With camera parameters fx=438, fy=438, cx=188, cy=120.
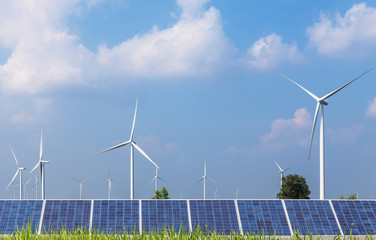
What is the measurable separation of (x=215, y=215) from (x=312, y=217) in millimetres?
6718

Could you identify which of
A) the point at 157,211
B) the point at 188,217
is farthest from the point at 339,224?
the point at 157,211

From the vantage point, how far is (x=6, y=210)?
3081cm

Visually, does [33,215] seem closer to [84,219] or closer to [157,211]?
[84,219]

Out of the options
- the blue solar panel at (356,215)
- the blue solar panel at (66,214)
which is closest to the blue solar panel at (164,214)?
the blue solar panel at (66,214)

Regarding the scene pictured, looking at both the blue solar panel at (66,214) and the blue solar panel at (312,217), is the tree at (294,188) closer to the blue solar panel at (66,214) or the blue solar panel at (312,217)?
the blue solar panel at (312,217)

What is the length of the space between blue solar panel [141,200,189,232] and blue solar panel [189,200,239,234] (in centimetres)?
68

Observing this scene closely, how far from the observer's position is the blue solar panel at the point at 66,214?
29.2m

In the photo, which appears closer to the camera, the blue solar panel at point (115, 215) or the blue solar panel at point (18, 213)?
the blue solar panel at point (115, 215)

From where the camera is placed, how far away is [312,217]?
30219 millimetres

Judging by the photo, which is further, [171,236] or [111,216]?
[111,216]

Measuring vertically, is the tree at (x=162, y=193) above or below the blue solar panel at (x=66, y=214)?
above

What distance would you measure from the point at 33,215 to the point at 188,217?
421 inches

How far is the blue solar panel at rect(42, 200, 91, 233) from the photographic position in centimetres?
2920

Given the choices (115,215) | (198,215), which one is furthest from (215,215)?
(115,215)
